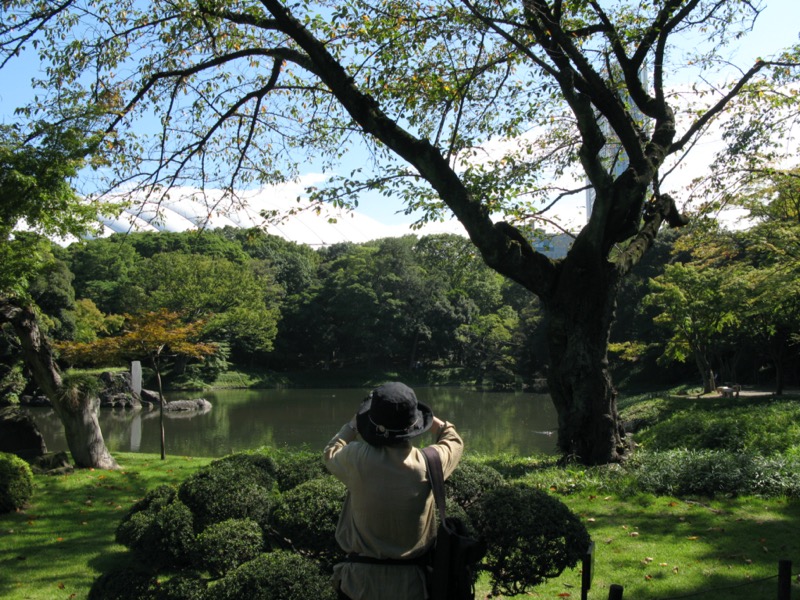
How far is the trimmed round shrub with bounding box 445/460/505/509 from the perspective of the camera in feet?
12.6

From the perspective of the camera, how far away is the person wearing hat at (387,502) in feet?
7.22

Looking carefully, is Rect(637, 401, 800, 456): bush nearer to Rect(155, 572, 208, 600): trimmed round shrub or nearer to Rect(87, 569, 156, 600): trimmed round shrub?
Rect(155, 572, 208, 600): trimmed round shrub

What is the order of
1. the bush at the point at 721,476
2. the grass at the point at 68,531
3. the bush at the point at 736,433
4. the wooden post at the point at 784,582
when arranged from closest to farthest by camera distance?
the wooden post at the point at 784,582 → the grass at the point at 68,531 → the bush at the point at 721,476 → the bush at the point at 736,433

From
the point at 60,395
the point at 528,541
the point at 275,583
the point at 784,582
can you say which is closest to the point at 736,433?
the point at 784,582

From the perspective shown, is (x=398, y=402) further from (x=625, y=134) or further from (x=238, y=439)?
(x=238, y=439)

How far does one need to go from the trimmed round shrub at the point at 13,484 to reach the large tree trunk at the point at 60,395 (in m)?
2.30

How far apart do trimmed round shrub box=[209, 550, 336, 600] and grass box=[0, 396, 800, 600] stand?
1.27m

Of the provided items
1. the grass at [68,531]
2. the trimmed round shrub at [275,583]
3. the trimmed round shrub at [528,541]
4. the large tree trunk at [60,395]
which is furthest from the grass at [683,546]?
the large tree trunk at [60,395]

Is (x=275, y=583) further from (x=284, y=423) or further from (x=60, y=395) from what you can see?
(x=284, y=423)

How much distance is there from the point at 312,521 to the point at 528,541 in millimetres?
1126

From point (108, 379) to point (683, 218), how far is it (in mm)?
25438

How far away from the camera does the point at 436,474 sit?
7.42 feet

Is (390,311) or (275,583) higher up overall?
(390,311)

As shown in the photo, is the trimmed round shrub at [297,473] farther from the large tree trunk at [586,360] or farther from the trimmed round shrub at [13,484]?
the trimmed round shrub at [13,484]
